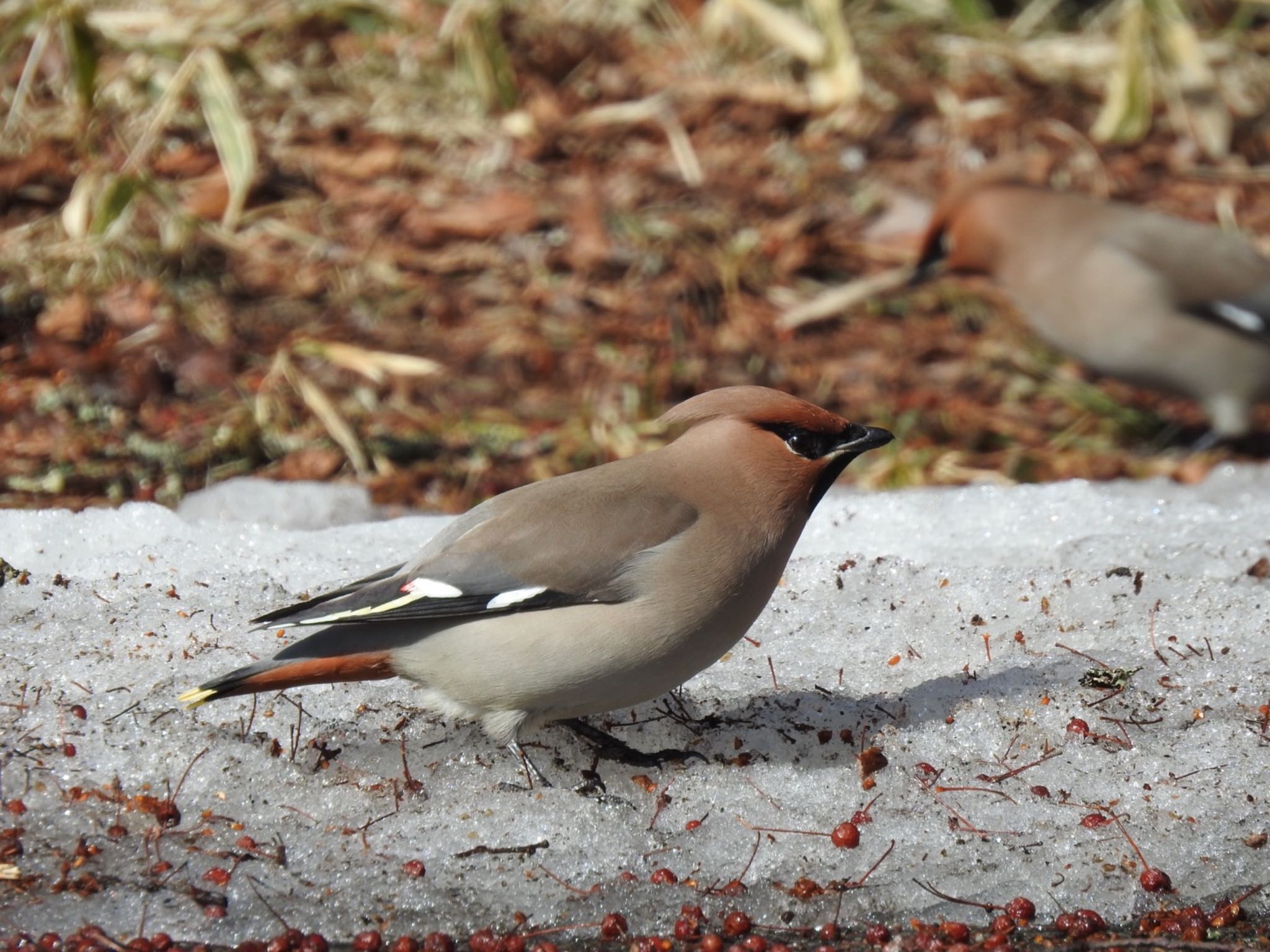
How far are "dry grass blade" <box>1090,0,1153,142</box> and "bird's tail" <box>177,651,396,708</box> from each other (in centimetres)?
520

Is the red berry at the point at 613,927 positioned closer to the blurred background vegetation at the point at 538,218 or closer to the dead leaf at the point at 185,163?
the blurred background vegetation at the point at 538,218

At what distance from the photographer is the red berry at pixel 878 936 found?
277 cm

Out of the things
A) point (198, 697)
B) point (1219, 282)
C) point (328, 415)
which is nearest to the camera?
point (198, 697)

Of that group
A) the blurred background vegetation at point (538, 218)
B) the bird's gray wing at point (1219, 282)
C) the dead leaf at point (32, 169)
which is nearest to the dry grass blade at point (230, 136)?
the blurred background vegetation at point (538, 218)

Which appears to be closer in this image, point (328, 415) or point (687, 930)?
point (687, 930)

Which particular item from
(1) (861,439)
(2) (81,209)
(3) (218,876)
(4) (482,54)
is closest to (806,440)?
(1) (861,439)

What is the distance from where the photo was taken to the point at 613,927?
278 centimetres

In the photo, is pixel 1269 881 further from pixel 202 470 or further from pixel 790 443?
pixel 202 470

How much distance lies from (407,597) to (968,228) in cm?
397

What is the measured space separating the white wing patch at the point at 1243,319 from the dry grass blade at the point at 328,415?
10.5 feet

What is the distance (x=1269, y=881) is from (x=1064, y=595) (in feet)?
3.01

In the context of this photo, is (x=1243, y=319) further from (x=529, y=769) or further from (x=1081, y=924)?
(x=529, y=769)

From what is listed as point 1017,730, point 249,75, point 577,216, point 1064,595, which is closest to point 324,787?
point 1017,730

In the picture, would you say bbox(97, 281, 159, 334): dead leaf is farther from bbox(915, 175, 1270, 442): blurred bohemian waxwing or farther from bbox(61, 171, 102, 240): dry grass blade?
bbox(915, 175, 1270, 442): blurred bohemian waxwing
